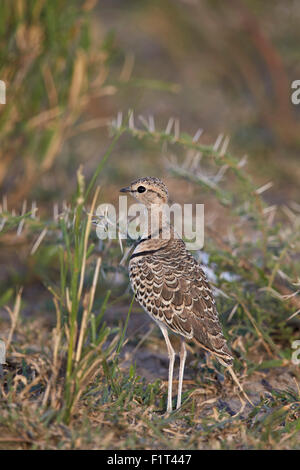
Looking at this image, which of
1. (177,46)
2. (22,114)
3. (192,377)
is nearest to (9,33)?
(22,114)

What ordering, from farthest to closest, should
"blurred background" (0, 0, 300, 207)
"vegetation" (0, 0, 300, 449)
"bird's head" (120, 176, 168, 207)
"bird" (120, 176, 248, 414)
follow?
"blurred background" (0, 0, 300, 207) → "bird's head" (120, 176, 168, 207) → "bird" (120, 176, 248, 414) → "vegetation" (0, 0, 300, 449)

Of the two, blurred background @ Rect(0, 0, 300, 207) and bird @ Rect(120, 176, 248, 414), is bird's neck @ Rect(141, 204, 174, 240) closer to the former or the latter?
bird @ Rect(120, 176, 248, 414)

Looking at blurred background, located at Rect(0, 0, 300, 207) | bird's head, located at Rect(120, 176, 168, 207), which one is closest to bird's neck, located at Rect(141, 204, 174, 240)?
bird's head, located at Rect(120, 176, 168, 207)

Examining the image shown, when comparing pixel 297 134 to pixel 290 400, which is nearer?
pixel 290 400

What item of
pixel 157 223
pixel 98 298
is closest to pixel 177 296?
pixel 157 223

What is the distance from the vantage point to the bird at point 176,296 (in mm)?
3010

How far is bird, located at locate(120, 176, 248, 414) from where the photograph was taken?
3.01 metres

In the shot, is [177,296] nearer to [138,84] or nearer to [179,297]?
[179,297]

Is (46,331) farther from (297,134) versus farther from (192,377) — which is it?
(297,134)

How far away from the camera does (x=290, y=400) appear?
3.12m

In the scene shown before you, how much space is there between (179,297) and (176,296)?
2cm

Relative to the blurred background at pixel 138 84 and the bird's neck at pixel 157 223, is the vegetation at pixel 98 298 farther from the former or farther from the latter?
the bird's neck at pixel 157 223

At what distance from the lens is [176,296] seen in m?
3.06
